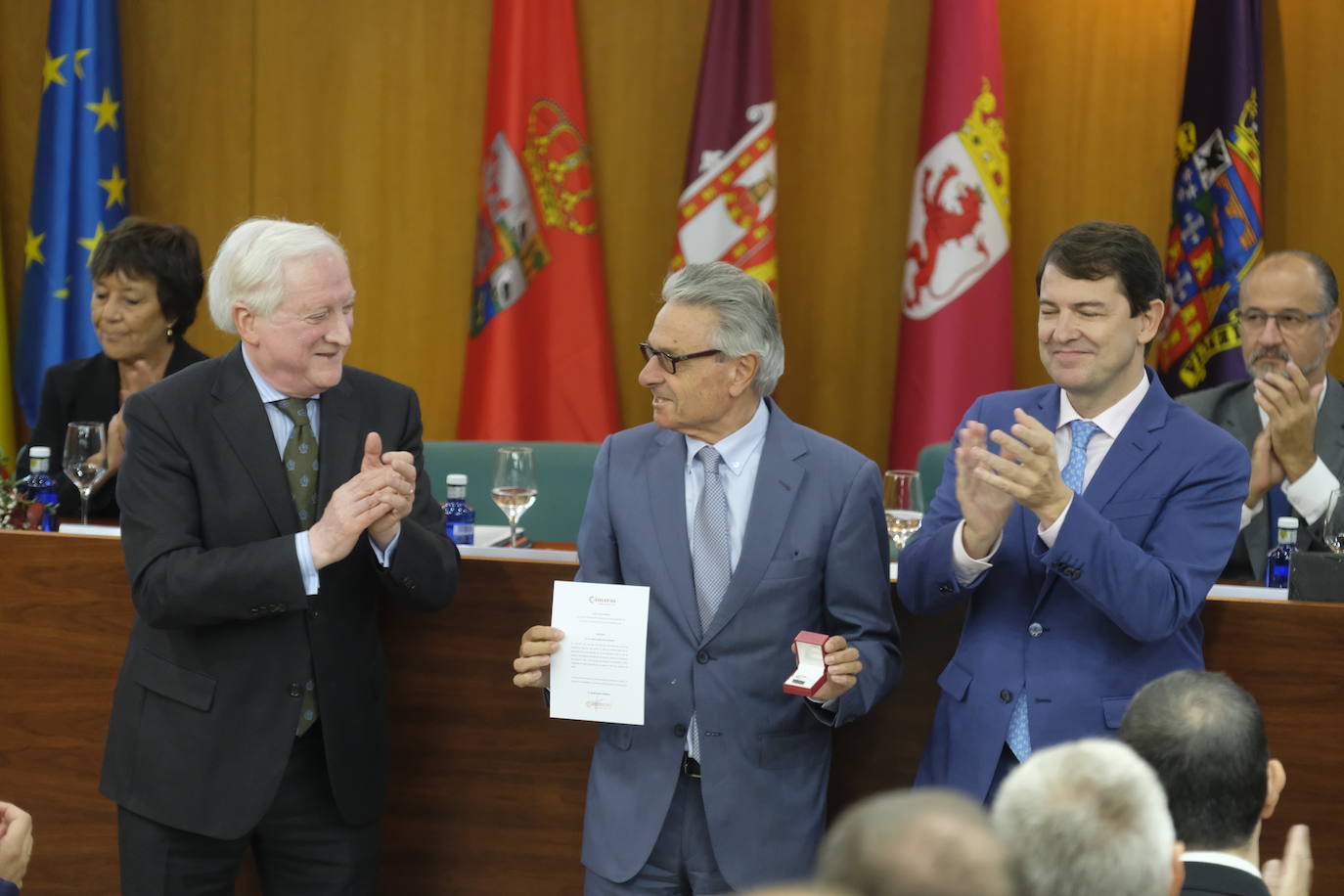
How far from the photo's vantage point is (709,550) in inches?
110

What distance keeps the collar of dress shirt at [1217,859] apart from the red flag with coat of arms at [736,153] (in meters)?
4.15

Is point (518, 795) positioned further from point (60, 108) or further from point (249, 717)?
point (60, 108)

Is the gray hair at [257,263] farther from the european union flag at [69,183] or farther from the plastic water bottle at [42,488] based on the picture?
the european union flag at [69,183]

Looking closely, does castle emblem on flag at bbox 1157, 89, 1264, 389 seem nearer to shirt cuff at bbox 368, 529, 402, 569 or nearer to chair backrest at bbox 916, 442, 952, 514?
chair backrest at bbox 916, 442, 952, 514

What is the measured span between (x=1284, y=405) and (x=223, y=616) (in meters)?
2.67

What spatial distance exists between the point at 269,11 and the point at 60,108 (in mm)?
1010

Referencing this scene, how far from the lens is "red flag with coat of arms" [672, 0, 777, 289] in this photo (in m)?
5.80

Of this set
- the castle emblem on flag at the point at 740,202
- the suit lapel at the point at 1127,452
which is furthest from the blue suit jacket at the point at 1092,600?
the castle emblem on flag at the point at 740,202

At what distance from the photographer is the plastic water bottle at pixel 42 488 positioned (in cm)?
367

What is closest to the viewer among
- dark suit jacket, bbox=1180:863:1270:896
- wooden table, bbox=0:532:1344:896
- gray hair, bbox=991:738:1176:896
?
gray hair, bbox=991:738:1176:896

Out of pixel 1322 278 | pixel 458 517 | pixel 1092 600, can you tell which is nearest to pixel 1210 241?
pixel 1322 278

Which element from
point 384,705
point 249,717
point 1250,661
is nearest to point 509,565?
point 384,705

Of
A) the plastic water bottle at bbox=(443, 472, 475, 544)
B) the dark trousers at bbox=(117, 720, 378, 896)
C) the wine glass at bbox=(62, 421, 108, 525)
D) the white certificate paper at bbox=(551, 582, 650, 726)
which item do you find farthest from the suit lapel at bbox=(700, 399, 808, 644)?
the wine glass at bbox=(62, 421, 108, 525)

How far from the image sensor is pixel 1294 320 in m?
4.23
